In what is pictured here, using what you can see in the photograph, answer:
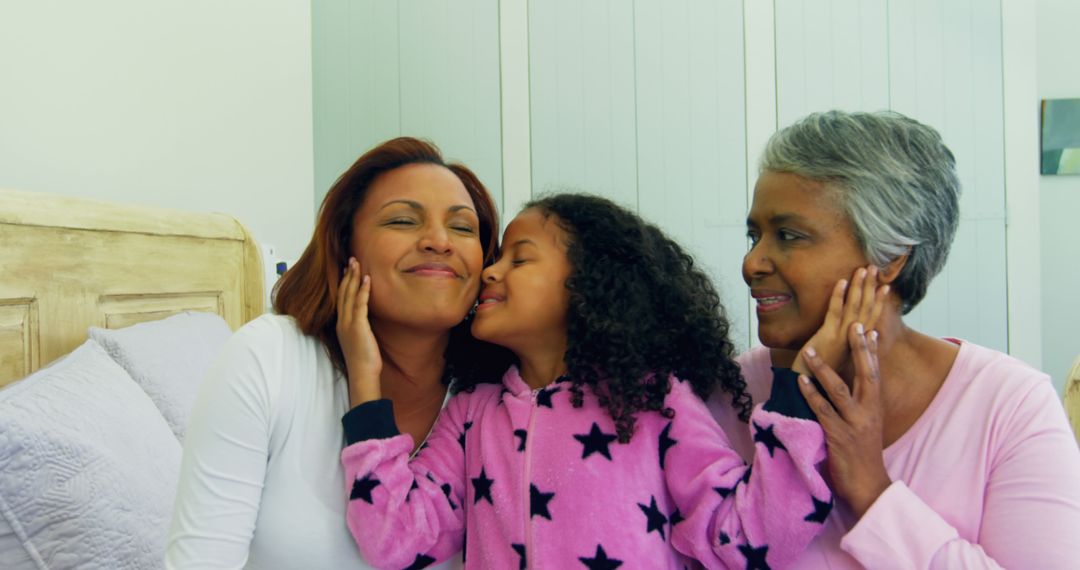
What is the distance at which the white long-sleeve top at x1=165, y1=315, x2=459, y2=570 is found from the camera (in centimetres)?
A: 104

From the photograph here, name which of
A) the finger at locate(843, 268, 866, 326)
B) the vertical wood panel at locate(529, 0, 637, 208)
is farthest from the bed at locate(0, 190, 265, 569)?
the vertical wood panel at locate(529, 0, 637, 208)

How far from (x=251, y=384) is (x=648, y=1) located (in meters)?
2.67

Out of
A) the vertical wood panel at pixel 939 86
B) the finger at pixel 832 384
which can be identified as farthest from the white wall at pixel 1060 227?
the finger at pixel 832 384

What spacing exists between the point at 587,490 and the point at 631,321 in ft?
0.96

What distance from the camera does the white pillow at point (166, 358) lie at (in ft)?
5.10

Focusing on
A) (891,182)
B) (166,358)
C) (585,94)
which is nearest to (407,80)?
(585,94)

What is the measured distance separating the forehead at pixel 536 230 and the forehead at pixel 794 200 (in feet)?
1.15

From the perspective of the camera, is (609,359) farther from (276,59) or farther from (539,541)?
(276,59)

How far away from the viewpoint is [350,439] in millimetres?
1121

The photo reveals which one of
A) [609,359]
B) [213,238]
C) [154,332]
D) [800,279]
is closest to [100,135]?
[213,238]

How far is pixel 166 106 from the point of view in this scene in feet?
7.33

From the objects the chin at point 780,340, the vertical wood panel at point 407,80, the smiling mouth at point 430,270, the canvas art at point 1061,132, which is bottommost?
the chin at point 780,340

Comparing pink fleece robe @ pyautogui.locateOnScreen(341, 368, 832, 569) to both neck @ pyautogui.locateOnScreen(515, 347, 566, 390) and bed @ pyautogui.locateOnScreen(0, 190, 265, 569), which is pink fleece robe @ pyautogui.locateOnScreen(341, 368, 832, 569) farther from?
bed @ pyautogui.locateOnScreen(0, 190, 265, 569)

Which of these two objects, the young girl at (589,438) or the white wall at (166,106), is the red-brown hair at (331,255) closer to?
the young girl at (589,438)
